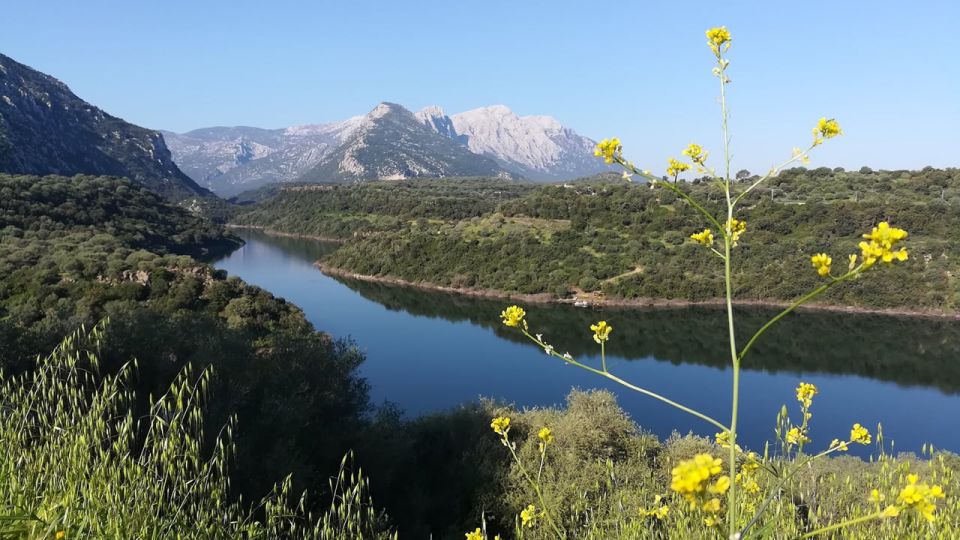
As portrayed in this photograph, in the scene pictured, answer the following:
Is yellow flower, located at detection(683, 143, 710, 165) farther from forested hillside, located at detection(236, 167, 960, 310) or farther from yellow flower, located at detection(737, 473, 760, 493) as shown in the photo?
forested hillside, located at detection(236, 167, 960, 310)

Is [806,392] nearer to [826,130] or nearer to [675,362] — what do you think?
[826,130]

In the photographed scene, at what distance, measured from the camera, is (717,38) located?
2508mm

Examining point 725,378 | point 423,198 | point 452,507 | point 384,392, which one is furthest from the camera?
point 423,198

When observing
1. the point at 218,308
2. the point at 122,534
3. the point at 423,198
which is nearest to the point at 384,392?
the point at 218,308

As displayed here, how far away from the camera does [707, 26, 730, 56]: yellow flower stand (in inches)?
98.3

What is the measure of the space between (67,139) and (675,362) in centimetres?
14936

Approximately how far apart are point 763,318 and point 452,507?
46.4 metres

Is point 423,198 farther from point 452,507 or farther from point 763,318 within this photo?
point 452,507

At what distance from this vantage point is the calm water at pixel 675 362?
32.2 m

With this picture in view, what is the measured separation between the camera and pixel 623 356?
4334cm

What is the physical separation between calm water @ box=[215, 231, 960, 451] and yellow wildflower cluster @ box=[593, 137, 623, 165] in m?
22.2

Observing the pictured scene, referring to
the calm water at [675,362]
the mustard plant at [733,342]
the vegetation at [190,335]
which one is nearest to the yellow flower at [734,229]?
the mustard plant at [733,342]

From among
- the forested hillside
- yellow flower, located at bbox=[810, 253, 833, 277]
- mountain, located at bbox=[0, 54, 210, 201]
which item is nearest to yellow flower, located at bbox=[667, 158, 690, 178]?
yellow flower, located at bbox=[810, 253, 833, 277]

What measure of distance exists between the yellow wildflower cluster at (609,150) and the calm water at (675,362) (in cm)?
2220
